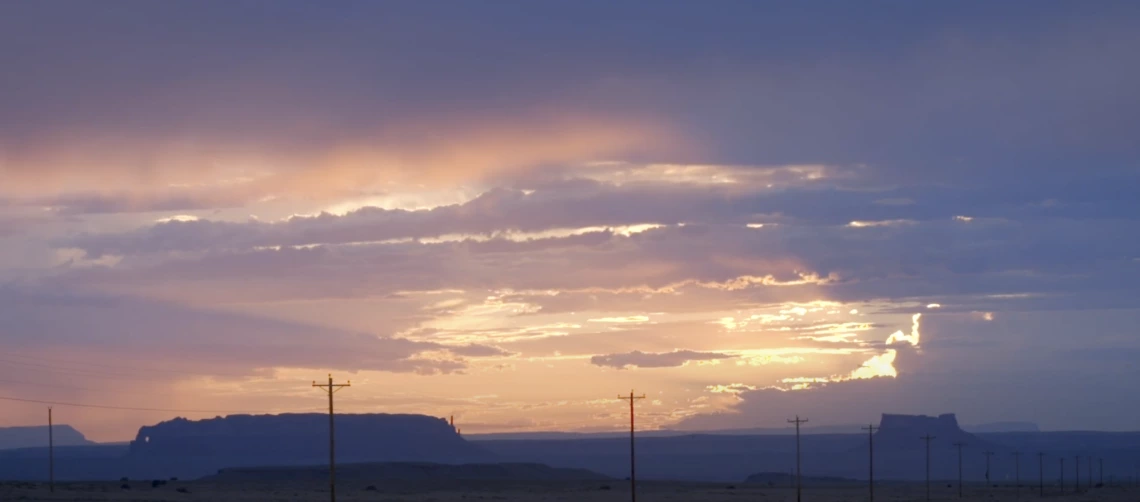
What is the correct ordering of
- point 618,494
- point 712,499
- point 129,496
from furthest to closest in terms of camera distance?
point 618,494 < point 712,499 < point 129,496

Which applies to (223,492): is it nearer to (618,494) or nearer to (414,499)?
(414,499)

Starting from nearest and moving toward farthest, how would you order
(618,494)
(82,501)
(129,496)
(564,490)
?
(82,501)
(129,496)
(618,494)
(564,490)

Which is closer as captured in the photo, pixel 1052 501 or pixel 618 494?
pixel 1052 501

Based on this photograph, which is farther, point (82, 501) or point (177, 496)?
point (177, 496)

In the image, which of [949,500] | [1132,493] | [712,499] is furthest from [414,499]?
[1132,493]

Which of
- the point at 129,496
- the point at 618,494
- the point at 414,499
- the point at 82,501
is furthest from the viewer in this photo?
the point at 618,494

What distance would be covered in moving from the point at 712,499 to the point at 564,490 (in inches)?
1350

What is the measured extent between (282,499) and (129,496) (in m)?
15.5

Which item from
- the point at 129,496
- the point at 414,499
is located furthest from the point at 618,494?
the point at 129,496

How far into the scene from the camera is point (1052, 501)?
477 ft

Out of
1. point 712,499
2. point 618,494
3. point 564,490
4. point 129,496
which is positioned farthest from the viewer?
point 564,490

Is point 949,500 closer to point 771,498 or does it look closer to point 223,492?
point 771,498

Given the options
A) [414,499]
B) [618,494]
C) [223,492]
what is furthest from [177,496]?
[618,494]

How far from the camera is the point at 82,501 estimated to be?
114562 millimetres
